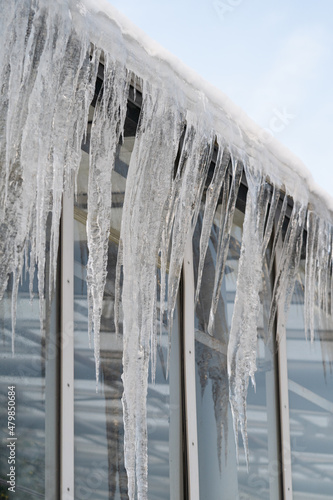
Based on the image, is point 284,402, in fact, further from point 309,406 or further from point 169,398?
point 169,398

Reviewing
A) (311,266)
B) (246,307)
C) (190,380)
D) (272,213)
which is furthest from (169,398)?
(311,266)

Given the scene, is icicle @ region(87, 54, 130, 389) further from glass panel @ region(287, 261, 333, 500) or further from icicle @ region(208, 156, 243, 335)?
glass panel @ region(287, 261, 333, 500)

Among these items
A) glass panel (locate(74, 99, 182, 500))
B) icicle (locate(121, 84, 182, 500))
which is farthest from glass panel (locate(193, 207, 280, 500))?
icicle (locate(121, 84, 182, 500))

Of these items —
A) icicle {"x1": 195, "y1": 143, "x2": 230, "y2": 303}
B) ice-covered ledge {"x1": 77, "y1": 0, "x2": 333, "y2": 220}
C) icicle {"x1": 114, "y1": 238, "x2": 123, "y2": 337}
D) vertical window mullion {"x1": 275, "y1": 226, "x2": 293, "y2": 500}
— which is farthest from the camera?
vertical window mullion {"x1": 275, "y1": 226, "x2": 293, "y2": 500}

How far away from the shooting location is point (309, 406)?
4742 millimetres

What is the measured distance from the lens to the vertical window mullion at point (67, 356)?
9.39ft

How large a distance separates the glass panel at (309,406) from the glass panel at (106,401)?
1.34 m

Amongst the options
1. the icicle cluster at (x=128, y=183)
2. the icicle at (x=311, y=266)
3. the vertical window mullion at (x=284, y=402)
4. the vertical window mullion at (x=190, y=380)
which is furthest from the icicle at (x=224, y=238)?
the vertical window mullion at (x=284, y=402)

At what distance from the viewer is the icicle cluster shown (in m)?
2.49

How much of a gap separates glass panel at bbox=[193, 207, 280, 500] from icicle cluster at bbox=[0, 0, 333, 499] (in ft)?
0.24

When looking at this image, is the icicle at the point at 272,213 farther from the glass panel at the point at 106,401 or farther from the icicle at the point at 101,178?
the icicle at the point at 101,178

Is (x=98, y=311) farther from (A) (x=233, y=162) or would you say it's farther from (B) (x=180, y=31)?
(B) (x=180, y=31)

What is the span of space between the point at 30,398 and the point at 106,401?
43cm

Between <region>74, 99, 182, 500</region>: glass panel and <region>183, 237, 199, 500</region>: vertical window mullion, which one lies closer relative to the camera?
<region>74, 99, 182, 500</region>: glass panel
